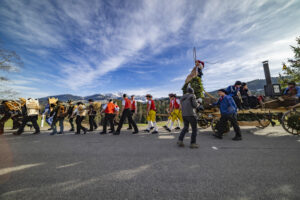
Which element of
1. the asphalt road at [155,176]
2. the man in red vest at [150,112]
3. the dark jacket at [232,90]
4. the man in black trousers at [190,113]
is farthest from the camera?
the man in red vest at [150,112]

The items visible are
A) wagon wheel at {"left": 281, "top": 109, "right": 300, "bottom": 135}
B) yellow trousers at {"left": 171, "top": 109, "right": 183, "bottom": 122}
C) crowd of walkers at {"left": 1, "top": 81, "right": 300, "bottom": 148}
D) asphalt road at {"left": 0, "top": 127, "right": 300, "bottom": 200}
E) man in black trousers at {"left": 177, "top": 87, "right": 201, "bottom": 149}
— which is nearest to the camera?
asphalt road at {"left": 0, "top": 127, "right": 300, "bottom": 200}

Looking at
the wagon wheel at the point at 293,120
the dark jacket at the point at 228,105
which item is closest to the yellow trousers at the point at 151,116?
the dark jacket at the point at 228,105

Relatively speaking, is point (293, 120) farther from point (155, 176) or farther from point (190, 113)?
point (155, 176)

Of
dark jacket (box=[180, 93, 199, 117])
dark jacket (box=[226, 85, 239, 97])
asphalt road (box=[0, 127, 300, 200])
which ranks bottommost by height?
asphalt road (box=[0, 127, 300, 200])

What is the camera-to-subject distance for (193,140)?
13.2ft

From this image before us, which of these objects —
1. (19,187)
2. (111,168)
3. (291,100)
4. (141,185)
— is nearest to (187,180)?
(141,185)

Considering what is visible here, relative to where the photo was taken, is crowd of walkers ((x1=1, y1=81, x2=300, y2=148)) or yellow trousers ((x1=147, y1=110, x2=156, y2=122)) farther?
yellow trousers ((x1=147, y1=110, x2=156, y2=122))

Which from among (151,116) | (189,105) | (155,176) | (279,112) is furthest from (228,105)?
(155,176)

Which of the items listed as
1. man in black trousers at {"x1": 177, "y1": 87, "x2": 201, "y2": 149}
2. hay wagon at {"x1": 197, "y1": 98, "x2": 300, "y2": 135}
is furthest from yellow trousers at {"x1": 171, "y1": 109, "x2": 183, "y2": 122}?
man in black trousers at {"x1": 177, "y1": 87, "x2": 201, "y2": 149}

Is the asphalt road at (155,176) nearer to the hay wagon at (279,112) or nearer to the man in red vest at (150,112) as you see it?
the hay wagon at (279,112)

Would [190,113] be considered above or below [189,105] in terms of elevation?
below

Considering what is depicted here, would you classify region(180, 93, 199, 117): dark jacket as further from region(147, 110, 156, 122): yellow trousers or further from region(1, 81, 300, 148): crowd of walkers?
region(147, 110, 156, 122): yellow trousers

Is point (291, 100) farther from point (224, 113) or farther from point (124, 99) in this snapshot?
point (124, 99)

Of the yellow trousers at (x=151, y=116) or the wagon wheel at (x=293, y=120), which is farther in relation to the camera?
the yellow trousers at (x=151, y=116)
